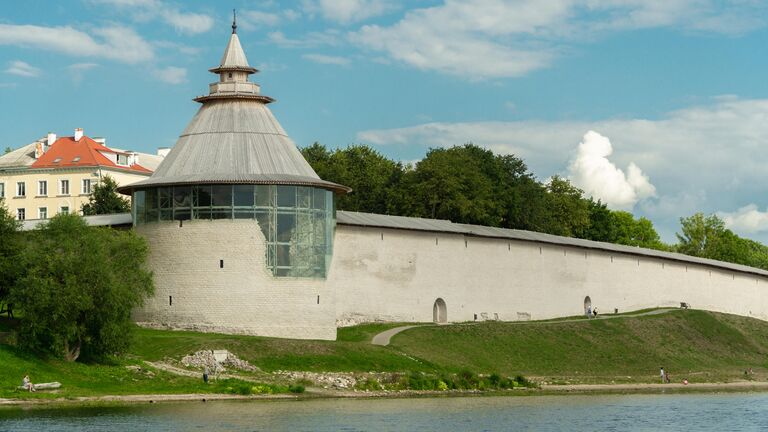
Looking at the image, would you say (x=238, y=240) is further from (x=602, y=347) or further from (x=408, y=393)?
(x=602, y=347)

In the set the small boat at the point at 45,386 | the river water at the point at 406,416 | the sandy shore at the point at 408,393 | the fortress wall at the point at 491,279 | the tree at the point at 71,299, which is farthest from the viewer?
the fortress wall at the point at 491,279

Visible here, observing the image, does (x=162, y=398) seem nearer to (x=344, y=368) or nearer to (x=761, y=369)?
(x=344, y=368)

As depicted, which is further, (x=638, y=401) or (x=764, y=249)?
(x=764, y=249)

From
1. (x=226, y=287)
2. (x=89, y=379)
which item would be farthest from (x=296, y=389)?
(x=226, y=287)

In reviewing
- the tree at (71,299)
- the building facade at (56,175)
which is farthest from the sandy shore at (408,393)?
the building facade at (56,175)

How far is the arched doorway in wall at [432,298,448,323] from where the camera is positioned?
5919 centimetres

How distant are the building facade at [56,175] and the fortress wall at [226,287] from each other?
3779 cm

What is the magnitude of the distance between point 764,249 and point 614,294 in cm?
6136

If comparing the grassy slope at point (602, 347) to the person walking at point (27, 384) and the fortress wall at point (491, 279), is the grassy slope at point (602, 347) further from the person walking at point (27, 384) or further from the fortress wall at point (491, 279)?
the person walking at point (27, 384)

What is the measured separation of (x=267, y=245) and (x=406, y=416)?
14.7 meters

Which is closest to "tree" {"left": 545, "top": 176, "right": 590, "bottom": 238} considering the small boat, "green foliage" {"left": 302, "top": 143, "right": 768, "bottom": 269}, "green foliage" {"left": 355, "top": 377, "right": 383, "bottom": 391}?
"green foliage" {"left": 302, "top": 143, "right": 768, "bottom": 269}

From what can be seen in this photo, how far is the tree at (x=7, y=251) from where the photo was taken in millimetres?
45531

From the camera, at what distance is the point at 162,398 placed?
3978 cm

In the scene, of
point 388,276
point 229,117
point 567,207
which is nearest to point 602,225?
point 567,207
